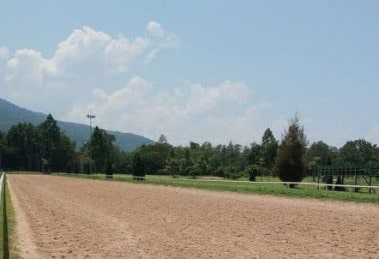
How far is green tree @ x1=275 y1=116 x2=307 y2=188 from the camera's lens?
49.8m

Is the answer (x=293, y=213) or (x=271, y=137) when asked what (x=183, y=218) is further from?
(x=271, y=137)

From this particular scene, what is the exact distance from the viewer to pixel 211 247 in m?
13.4

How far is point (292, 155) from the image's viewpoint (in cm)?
4981

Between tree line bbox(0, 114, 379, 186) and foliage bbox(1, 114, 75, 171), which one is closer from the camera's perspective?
tree line bbox(0, 114, 379, 186)

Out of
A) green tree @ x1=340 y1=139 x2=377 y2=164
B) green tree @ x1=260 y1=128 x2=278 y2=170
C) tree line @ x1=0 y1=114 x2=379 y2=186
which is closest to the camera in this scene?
green tree @ x1=260 y1=128 x2=278 y2=170

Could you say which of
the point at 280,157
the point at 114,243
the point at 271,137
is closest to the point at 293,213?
the point at 114,243

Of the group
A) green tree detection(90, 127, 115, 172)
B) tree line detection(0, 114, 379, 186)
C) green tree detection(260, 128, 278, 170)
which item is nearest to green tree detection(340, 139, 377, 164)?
tree line detection(0, 114, 379, 186)

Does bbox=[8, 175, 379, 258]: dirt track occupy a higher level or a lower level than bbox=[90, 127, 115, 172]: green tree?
lower

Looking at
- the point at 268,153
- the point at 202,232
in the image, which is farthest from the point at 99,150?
the point at 202,232

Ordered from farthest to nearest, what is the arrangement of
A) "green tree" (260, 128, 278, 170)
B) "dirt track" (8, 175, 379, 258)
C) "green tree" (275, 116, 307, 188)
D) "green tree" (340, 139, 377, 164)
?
"green tree" (340, 139, 377, 164) < "green tree" (260, 128, 278, 170) < "green tree" (275, 116, 307, 188) < "dirt track" (8, 175, 379, 258)

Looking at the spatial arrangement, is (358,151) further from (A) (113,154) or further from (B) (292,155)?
(B) (292,155)

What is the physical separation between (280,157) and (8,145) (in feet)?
458

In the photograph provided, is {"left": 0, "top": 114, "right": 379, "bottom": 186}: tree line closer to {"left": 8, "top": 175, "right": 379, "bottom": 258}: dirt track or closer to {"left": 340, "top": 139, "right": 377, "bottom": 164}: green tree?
{"left": 340, "top": 139, "right": 377, "bottom": 164}: green tree

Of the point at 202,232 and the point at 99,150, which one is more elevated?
the point at 99,150
